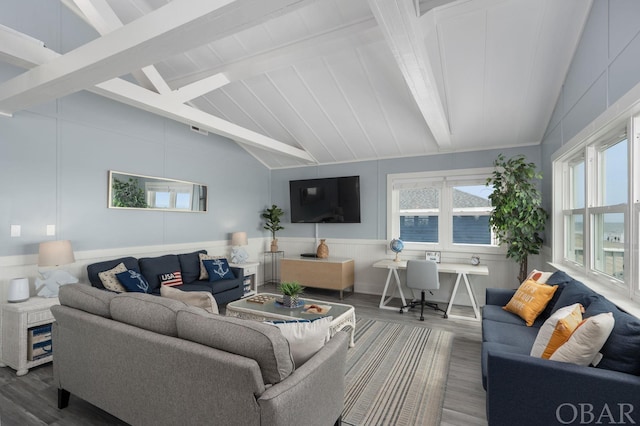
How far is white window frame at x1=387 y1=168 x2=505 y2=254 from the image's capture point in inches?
182

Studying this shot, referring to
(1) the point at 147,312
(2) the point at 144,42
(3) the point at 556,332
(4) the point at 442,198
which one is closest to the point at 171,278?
(1) the point at 147,312

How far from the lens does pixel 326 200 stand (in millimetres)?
5605

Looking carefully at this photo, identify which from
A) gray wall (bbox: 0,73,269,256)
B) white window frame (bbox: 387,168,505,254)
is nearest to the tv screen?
white window frame (bbox: 387,168,505,254)

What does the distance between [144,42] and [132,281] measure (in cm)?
261

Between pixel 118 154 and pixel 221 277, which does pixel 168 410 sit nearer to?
pixel 221 277

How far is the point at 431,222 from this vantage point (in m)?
4.99

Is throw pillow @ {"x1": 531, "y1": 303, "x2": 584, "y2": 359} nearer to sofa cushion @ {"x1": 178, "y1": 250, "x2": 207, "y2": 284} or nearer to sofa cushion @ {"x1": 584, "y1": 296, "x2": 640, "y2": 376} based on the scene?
sofa cushion @ {"x1": 584, "y1": 296, "x2": 640, "y2": 376}

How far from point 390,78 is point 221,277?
3.42 meters

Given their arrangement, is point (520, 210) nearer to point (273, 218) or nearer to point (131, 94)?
point (273, 218)

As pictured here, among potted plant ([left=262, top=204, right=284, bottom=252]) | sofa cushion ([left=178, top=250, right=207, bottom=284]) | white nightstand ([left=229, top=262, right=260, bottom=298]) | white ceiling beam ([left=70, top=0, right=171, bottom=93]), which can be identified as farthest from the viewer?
potted plant ([left=262, top=204, right=284, bottom=252])

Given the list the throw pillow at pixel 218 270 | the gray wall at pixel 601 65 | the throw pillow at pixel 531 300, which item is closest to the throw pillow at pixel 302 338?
the throw pillow at pixel 531 300

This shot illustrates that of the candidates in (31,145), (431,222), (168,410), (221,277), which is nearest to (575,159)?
(431,222)

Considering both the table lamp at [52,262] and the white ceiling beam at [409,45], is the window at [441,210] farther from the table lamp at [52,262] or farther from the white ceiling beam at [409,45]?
the table lamp at [52,262]

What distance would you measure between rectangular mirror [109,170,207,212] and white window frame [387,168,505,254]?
3189 mm
